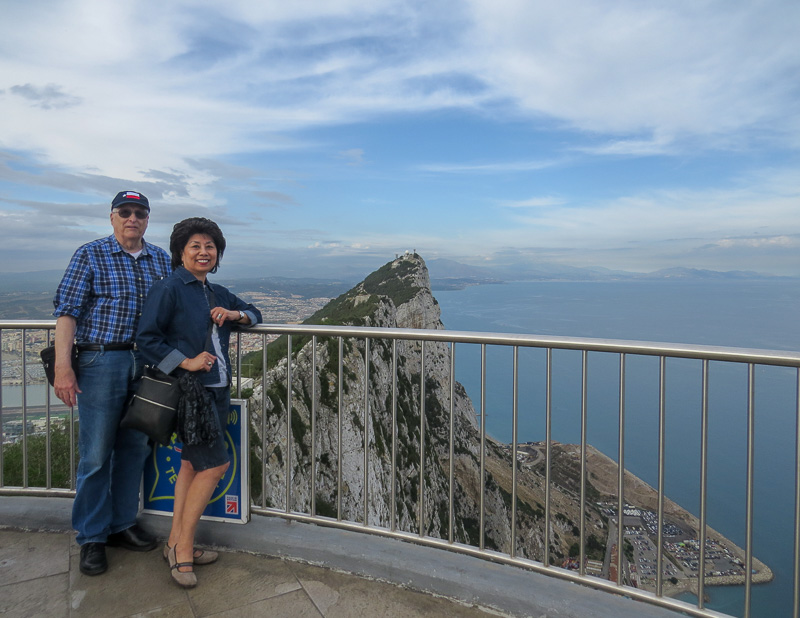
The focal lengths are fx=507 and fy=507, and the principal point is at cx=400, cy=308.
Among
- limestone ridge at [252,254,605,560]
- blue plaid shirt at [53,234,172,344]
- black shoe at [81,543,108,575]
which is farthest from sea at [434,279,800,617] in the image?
limestone ridge at [252,254,605,560]

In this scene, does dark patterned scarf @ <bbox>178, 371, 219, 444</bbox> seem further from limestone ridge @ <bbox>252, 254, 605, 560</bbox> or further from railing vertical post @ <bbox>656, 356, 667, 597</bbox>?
limestone ridge @ <bbox>252, 254, 605, 560</bbox>

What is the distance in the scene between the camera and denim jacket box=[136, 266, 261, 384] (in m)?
2.64

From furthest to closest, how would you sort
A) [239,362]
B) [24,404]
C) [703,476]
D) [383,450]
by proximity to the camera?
[383,450] < [24,404] < [239,362] < [703,476]

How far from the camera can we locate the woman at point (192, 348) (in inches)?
105

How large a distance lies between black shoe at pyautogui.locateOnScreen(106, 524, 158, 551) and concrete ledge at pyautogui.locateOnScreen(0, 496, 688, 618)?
0.13 m

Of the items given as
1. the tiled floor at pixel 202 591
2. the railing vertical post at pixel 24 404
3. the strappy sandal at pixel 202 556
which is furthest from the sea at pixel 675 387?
the railing vertical post at pixel 24 404

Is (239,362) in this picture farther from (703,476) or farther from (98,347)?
(703,476)

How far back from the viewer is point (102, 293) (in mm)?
2938

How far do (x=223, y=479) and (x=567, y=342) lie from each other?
7.52ft

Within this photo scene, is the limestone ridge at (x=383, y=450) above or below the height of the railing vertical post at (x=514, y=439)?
below

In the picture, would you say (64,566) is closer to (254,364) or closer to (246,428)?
(246,428)

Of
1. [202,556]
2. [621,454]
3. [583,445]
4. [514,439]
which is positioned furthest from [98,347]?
[621,454]

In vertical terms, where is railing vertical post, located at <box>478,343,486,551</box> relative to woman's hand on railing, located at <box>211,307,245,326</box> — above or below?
below

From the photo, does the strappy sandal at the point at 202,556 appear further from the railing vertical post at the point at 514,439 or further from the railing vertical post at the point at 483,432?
the railing vertical post at the point at 514,439
